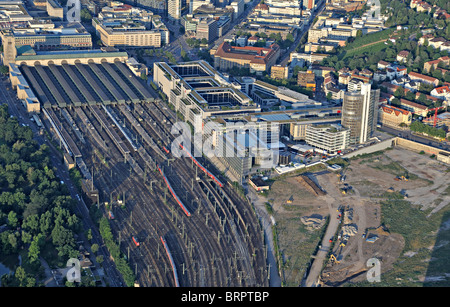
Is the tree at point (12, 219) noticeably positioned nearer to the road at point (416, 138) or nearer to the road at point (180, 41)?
the road at point (416, 138)

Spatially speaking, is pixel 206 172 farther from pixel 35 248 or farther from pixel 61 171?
pixel 35 248

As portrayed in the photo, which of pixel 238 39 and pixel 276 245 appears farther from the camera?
pixel 238 39

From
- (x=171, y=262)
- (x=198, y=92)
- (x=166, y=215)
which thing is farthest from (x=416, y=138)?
(x=171, y=262)

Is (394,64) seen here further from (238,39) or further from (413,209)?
(413,209)

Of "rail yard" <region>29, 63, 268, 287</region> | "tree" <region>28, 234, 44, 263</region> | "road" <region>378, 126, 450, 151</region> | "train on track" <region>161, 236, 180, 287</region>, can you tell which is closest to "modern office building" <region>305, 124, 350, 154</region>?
"road" <region>378, 126, 450, 151</region>

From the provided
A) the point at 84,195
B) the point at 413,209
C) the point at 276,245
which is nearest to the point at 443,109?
the point at 413,209

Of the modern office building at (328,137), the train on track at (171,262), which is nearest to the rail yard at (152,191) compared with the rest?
the train on track at (171,262)
